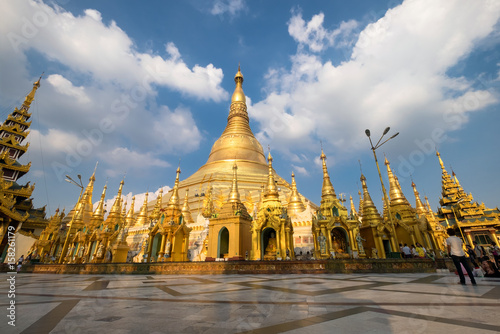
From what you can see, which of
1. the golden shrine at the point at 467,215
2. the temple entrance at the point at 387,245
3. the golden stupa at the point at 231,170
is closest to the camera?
the temple entrance at the point at 387,245

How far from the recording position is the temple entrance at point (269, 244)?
15812 millimetres

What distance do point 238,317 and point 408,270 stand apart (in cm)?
989

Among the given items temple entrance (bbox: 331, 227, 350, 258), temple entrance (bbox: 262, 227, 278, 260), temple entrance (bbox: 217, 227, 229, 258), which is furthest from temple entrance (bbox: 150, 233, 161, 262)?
temple entrance (bbox: 331, 227, 350, 258)

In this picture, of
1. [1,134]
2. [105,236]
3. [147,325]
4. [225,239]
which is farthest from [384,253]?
[1,134]

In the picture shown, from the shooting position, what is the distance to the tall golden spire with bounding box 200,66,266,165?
41.0 m

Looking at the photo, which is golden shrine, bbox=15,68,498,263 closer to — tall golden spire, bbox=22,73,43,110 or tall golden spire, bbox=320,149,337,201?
tall golden spire, bbox=320,149,337,201

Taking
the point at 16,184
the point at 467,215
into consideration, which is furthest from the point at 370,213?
the point at 16,184

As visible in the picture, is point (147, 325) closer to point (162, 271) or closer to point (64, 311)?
point (64, 311)

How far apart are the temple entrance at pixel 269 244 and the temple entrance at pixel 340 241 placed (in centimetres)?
423

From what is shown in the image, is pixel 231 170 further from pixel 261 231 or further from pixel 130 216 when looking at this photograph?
pixel 261 231

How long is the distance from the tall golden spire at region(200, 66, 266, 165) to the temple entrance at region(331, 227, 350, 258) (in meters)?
24.0

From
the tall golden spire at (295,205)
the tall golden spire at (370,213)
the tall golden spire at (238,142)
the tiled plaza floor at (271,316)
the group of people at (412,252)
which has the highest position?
the tall golden spire at (238,142)

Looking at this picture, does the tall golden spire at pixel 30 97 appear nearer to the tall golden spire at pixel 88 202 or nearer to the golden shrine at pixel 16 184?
the golden shrine at pixel 16 184

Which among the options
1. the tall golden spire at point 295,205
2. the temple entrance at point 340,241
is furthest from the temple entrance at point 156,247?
the temple entrance at point 340,241
